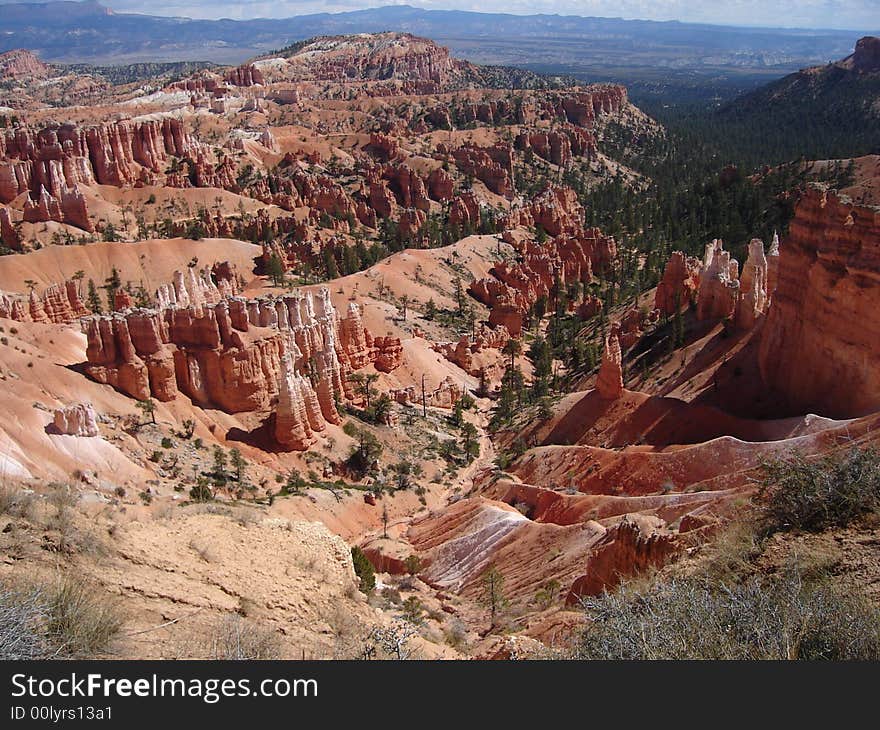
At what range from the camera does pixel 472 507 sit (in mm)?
26078

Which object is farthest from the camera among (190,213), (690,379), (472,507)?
(190,213)

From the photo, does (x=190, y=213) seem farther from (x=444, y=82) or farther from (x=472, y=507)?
(x=444, y=82)

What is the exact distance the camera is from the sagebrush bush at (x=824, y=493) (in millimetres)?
10023

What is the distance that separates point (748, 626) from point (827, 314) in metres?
22.8

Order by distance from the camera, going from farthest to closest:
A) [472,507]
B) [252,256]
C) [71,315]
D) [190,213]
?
[190,213]
[252,256]
[71,315]
[472,507]

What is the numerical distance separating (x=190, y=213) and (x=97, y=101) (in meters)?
95.5

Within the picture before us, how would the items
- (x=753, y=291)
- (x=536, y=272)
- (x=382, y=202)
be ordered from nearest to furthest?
1. (x=753, y=291)
2. (x=536, y=272)
3. (x=382, y=202)

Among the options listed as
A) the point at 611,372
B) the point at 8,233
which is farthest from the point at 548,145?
the point at 611,372

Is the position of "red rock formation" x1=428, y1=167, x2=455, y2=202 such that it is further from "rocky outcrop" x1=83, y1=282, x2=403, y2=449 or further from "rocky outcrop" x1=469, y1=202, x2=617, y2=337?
"rocky outcrop" x1=83, y1=282, x2=403, y2=449

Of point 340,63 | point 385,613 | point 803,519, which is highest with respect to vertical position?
point 340,63

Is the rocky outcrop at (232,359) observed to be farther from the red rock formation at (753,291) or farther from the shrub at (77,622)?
the shrub at (77,622)

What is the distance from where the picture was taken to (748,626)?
7820 millimetres

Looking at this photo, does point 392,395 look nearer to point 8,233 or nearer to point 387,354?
point 387,354

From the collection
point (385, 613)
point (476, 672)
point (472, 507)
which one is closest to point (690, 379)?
point (472, 507)
